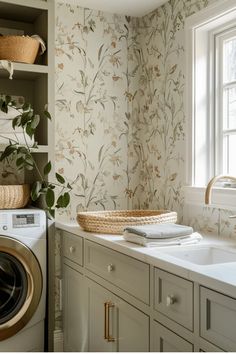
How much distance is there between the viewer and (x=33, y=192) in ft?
8.41

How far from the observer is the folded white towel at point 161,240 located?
1993 mm

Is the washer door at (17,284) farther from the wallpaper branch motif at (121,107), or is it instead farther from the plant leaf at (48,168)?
the wallpaper branch motif at (121,107)

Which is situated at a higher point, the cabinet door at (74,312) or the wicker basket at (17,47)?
the wicker basket at (17,47)

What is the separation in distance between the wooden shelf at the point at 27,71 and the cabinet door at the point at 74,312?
1.26m

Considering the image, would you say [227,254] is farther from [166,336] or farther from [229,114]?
[229,114]

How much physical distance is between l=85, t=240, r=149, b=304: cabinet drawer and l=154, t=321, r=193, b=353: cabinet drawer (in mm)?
139

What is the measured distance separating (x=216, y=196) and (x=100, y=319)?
3.06 ft

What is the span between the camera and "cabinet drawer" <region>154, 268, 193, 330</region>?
5.07 feet

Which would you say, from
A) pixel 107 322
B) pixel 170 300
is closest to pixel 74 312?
pixel 107 322

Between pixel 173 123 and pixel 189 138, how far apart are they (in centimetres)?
23

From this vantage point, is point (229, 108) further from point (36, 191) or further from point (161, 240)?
point (36, 191)

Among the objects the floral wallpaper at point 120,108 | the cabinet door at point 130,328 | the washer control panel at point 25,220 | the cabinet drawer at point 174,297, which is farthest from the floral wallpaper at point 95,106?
the cabinet drawer at point 174,297

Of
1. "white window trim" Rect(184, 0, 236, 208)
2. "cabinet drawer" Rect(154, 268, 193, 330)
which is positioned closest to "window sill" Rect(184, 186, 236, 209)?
"white window trim" Rect(184, 0, 236, 208)

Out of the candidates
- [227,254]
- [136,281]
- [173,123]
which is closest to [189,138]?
[173,123]
